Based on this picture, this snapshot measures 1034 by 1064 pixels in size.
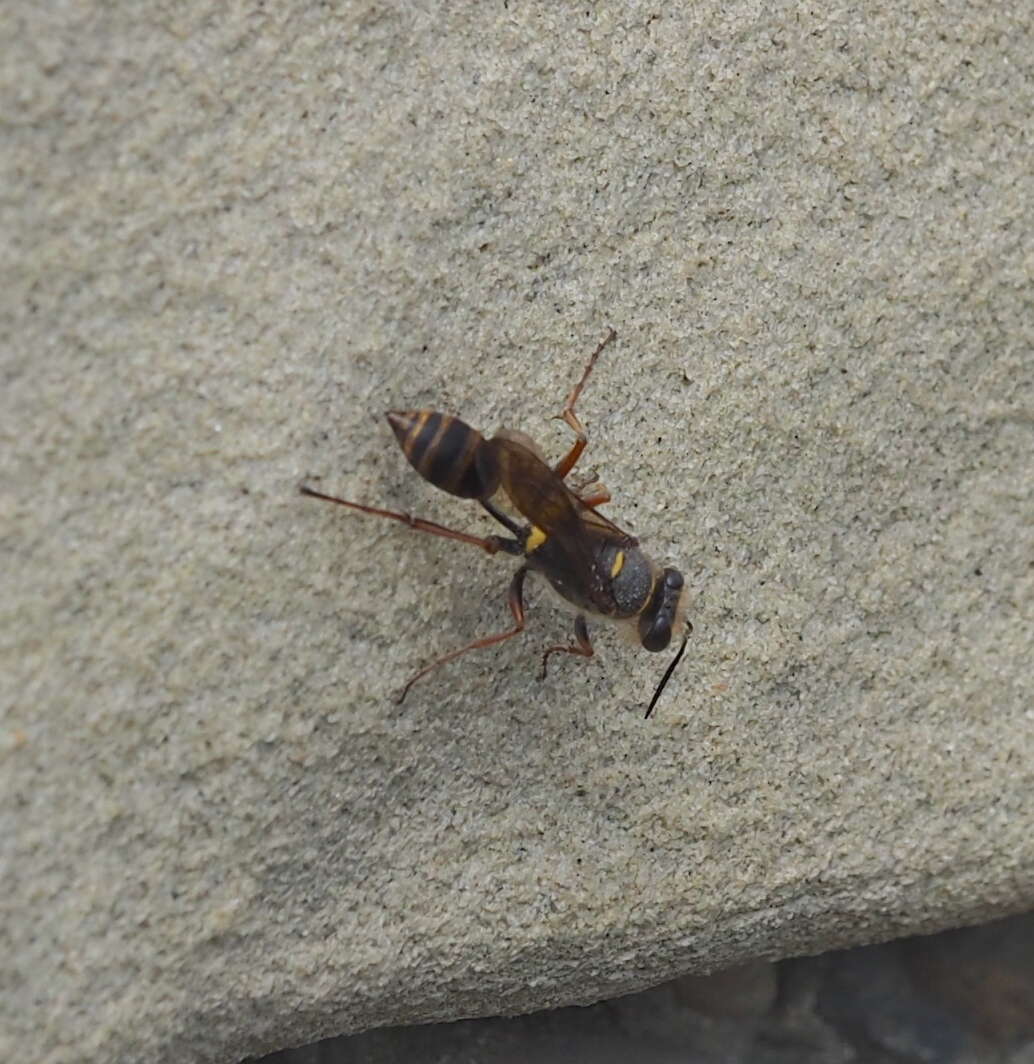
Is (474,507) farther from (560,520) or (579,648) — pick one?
(579,648)

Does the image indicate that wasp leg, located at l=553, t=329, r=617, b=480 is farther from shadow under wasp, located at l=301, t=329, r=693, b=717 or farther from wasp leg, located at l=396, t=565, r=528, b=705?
wasp leg, located at l=396, t=565, r=528, b=705

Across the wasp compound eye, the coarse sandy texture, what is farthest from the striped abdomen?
the wasp compound eye

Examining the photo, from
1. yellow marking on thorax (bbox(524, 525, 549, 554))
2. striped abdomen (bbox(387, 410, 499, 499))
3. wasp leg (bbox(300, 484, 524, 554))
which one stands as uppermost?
striped abdomen (bbox(387, 410, 499, 499))

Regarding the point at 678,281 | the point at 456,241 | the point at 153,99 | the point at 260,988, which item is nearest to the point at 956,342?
the point at 678,281

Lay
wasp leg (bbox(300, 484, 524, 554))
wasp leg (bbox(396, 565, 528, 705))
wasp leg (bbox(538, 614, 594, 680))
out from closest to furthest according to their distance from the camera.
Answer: wasp leg (bbox(300, 484, 524, 554))
wasp leg (bbox(396, 565, 528, 705))
wasp leg (bbox(538, 614, 594, 680))

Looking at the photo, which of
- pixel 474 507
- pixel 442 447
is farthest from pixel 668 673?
pixel 442 447

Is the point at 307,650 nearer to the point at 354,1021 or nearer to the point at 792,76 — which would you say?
the point at 354,1021

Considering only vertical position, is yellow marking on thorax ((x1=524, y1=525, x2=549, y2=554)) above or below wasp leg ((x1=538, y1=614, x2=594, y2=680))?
above

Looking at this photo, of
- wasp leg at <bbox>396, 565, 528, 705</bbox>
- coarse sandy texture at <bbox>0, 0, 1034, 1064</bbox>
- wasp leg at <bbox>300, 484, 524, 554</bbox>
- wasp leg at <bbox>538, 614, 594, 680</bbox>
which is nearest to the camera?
coarse sandy texture at <bbox>0, 0, 1034, 1064</bbox>

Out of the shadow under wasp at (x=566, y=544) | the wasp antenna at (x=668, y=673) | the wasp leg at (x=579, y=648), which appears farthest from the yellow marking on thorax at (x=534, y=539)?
the wasp antenna at (x=668, y=673)
